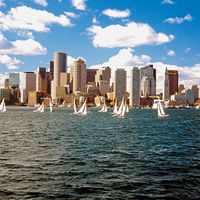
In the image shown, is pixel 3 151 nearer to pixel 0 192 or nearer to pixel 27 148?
pixel 27 148

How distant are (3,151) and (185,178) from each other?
84.0ft

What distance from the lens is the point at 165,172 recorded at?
40.7m

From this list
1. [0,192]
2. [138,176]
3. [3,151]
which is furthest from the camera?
[3,151]

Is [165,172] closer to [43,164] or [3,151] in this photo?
[43,164]

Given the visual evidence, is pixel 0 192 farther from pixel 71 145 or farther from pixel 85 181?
pixel 71 145

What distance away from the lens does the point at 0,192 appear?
103ft

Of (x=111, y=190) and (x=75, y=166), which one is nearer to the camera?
(x=111, y=190)

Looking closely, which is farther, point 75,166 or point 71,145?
point 71,145

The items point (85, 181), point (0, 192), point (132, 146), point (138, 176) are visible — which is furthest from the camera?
point (132, 146)

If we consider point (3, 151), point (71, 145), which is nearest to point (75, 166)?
point (3, 151)

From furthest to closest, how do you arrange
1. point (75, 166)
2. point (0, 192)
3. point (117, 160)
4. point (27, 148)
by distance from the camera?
point (27, 148), point (117, 160), point (75, 166), point (0, 192)

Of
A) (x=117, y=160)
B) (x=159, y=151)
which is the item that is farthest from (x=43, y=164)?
(x=159, y=151)

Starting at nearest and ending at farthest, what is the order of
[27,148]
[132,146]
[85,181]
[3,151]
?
1. [85,181]
2. [3,151]
3. [27,148]
4. [132,146]

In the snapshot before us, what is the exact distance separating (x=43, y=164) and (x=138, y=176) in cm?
1058
